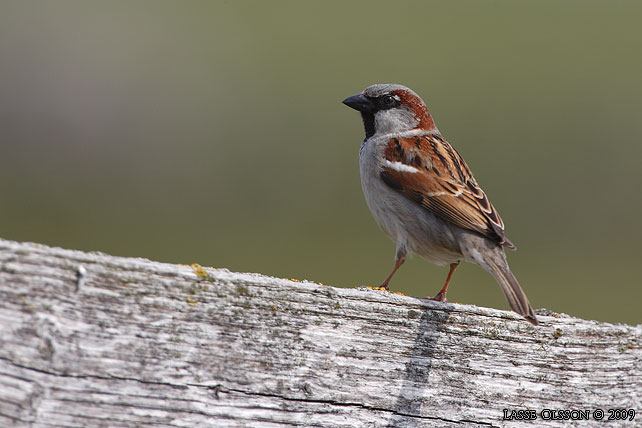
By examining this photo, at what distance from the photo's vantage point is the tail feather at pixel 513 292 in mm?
2365

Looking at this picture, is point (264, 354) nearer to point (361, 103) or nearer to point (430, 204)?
point (430, 204)

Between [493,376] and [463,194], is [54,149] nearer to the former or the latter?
[463,194]

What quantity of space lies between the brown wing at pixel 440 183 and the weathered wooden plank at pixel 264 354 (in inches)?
46.6

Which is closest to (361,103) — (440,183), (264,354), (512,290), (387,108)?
(387,108)

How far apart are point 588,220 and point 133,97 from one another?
4612mm

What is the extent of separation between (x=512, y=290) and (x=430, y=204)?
1.05 meters

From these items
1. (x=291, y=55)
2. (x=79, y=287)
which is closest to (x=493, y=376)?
(x=79, y=287)

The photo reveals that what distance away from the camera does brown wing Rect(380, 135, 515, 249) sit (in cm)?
361

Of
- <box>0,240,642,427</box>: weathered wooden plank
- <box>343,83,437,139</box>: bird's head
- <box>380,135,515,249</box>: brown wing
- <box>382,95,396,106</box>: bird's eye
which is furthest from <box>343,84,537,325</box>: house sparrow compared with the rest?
<box>0,240,642,427</box>: weathered wooden plank

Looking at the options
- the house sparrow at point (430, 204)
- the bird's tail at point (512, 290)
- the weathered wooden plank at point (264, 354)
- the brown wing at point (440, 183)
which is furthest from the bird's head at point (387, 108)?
the weathered wooden plank at point (264, 354)

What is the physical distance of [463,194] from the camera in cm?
378

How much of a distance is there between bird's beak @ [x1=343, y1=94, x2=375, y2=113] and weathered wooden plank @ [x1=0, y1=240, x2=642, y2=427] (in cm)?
232

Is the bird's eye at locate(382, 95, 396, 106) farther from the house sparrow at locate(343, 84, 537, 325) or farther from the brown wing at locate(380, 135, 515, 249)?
the brown wing at locate(380, 135, 515, 249)

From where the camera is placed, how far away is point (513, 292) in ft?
8.82
